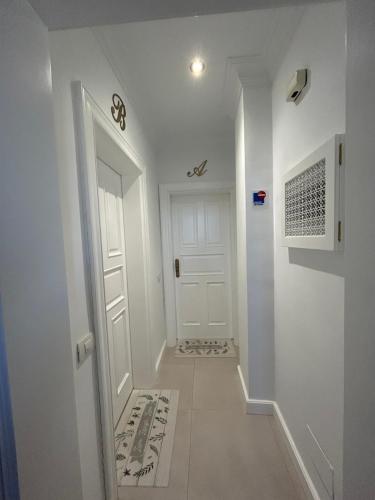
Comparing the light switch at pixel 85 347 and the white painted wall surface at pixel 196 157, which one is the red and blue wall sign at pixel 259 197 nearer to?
the white painted wall surface at pixel 196 157

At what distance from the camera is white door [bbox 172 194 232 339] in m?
2.79

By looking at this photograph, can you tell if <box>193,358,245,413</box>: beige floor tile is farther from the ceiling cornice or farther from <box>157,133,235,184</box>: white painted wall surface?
the ceiling cornice

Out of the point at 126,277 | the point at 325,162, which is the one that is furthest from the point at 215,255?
the point at 325,162

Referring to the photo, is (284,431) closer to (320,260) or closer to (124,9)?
(320,260)

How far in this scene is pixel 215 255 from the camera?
2826 mm

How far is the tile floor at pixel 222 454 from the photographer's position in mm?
1203

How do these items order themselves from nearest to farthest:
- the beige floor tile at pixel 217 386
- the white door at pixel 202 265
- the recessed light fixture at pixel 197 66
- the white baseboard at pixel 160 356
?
the recessed light fixture at pixel 197 66 → the beige floor tile at pixel 217 386 → the white baseboard at pixel 160 356 → the white door at pixel 202 265

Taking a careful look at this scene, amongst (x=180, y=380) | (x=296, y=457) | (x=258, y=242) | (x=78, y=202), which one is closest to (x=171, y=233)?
(x=258, y=242)

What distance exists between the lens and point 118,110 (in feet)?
4.68

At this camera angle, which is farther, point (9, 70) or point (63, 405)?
point (63, 405)

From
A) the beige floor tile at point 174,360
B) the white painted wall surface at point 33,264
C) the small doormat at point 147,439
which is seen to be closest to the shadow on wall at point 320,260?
the white painted wall surface at point 33,264

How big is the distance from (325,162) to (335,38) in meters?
0.46

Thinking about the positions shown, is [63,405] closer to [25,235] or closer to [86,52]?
[25,235]

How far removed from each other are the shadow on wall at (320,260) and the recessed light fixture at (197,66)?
133cm
